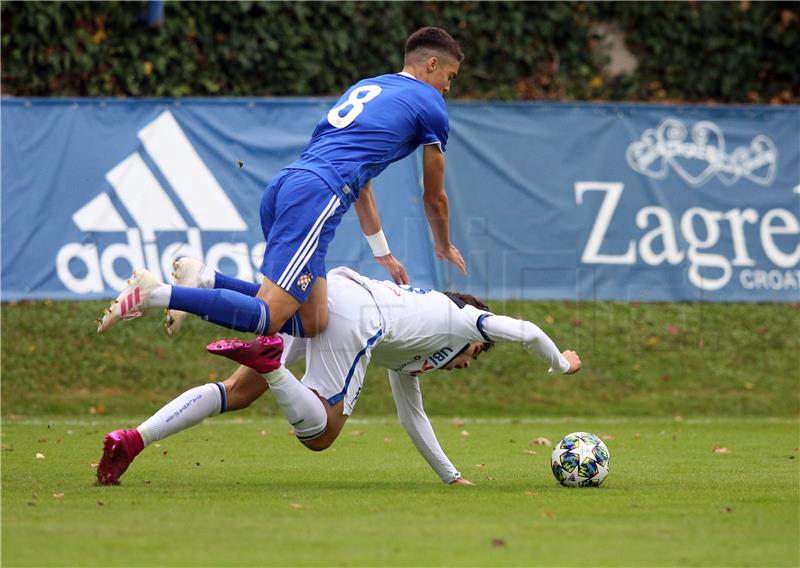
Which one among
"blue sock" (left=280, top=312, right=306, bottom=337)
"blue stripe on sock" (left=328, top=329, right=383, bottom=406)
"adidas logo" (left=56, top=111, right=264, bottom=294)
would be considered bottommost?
"adidas logo" (left=56, top=111, right=264, bottom=294)

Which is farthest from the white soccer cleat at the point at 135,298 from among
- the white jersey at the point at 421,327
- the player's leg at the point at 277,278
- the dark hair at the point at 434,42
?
the dark hair at the point at 434,42

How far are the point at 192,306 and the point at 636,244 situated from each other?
8155 mm

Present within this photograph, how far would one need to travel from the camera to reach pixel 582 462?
7.22 metres

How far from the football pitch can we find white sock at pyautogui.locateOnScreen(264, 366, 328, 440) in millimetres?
368

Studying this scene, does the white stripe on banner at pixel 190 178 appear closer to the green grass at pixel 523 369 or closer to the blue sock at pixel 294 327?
the green grass at pixel 523 369

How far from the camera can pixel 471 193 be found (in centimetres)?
1369

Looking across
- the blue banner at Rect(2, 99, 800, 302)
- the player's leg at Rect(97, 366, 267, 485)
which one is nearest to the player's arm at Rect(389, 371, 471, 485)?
the player's leg at Rect(97, 366, 267, 485)

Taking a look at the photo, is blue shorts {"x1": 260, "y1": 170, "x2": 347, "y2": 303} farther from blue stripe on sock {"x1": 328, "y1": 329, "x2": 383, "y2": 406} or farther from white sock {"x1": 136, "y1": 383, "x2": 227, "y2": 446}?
→ white sock {"x1": 136, "y1": 383, "x2": 227, "y2": 446}

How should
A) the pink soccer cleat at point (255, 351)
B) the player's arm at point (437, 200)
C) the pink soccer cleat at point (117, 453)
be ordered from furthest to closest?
the player's arm at point (437, 200), the pink soccer cleat at point (117, 453), the pink soccer cleat at point (255, 351)

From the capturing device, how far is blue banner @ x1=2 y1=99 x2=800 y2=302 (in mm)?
12977

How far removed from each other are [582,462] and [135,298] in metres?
2.82

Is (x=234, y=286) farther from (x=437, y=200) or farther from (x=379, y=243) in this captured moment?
(x=437, y=200)

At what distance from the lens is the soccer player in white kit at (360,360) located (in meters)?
6.94

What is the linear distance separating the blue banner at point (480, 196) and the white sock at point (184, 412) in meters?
5.82
